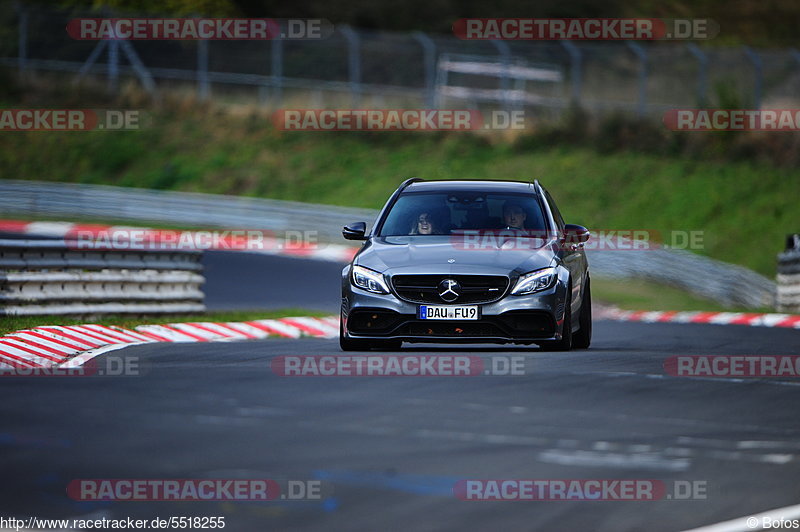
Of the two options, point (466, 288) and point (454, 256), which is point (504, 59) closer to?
point (454, 256)

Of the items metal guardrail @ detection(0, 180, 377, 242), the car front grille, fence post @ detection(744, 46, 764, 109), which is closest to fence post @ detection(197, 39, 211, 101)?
metal guardrail @ detection(0, 180, 377, 242)

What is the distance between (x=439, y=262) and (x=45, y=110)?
41.2 m

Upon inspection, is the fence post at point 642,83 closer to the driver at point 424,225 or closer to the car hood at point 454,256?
the driver at point 424,225

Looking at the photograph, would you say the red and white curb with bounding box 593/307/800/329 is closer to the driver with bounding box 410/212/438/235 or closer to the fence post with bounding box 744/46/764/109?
the driver with bounding box 410/212/438/235

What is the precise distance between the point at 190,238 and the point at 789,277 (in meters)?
15.8

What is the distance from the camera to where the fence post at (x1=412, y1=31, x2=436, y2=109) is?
42.6 meters

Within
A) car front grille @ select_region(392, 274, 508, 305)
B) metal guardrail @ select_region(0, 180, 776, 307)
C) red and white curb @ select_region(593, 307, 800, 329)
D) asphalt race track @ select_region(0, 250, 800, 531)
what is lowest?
red and white curb @ select_region(593, 307, 800, 329)

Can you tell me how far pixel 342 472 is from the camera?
7137 millimetres

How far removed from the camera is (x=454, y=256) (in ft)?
42.7

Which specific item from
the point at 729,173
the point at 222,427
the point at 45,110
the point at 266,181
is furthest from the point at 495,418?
the point at 45,110

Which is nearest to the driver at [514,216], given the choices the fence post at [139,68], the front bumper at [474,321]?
the front bumper at [474,321]

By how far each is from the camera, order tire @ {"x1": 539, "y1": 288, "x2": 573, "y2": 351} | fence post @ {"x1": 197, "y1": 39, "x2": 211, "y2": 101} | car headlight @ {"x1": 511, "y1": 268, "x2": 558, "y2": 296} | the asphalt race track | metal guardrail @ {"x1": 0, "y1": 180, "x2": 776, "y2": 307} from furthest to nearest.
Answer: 1. fence post @ {"x1": 197, "y1": 39, "x2": 211, "y2": 101}
2. metal guardrail @ {"x1": 0, "y1": 180, "x2": 776, "y2": 307}
3. tire @ {"x1": 539, "y1": 288, "x2": 573, "y2": 351}
4. car headlight @ {"x1": 511, "y1": 268, "x2": 558, "y2": 296}
5. the asphalt race track

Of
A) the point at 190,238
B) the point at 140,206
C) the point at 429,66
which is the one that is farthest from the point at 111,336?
the point at 429,66

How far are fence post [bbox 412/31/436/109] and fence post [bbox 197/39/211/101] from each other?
7248 mm
